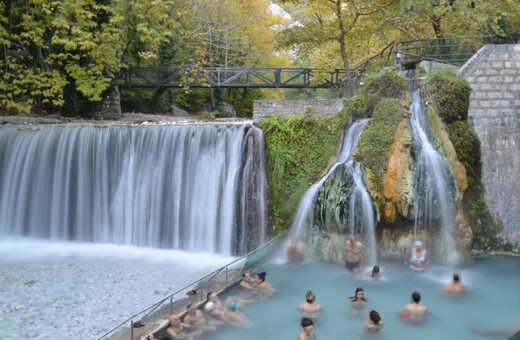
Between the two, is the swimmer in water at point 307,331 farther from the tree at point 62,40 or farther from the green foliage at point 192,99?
the green foliage at point 192,99

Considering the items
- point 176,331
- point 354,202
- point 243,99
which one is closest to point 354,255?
point 354,202

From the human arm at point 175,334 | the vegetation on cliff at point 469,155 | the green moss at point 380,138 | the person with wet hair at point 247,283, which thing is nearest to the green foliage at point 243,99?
the green moss at point 380,138

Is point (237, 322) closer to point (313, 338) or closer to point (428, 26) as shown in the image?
point (313, 338)

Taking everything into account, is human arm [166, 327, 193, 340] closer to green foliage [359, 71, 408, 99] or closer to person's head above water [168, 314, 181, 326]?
person's head above water [168, 314, 181, 326]

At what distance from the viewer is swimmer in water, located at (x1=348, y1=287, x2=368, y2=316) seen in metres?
7.36

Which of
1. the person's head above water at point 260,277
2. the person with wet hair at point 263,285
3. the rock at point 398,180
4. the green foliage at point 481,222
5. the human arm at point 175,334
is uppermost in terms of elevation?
the rock at point 398,180

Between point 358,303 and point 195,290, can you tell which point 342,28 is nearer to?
point 358,303

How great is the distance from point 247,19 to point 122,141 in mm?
17626

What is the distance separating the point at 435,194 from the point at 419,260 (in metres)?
1.67

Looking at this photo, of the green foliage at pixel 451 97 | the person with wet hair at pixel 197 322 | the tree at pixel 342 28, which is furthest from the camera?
the tree at pixel 342 28

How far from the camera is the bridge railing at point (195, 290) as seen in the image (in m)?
6.62

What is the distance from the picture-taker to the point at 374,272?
8.70 m

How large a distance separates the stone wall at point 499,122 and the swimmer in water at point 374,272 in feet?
13.5

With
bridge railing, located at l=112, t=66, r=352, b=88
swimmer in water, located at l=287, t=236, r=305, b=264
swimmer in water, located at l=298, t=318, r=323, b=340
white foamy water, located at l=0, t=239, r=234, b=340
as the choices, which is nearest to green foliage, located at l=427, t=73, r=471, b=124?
swimmer in water, located at l=287, t=236, r=305, b=264
